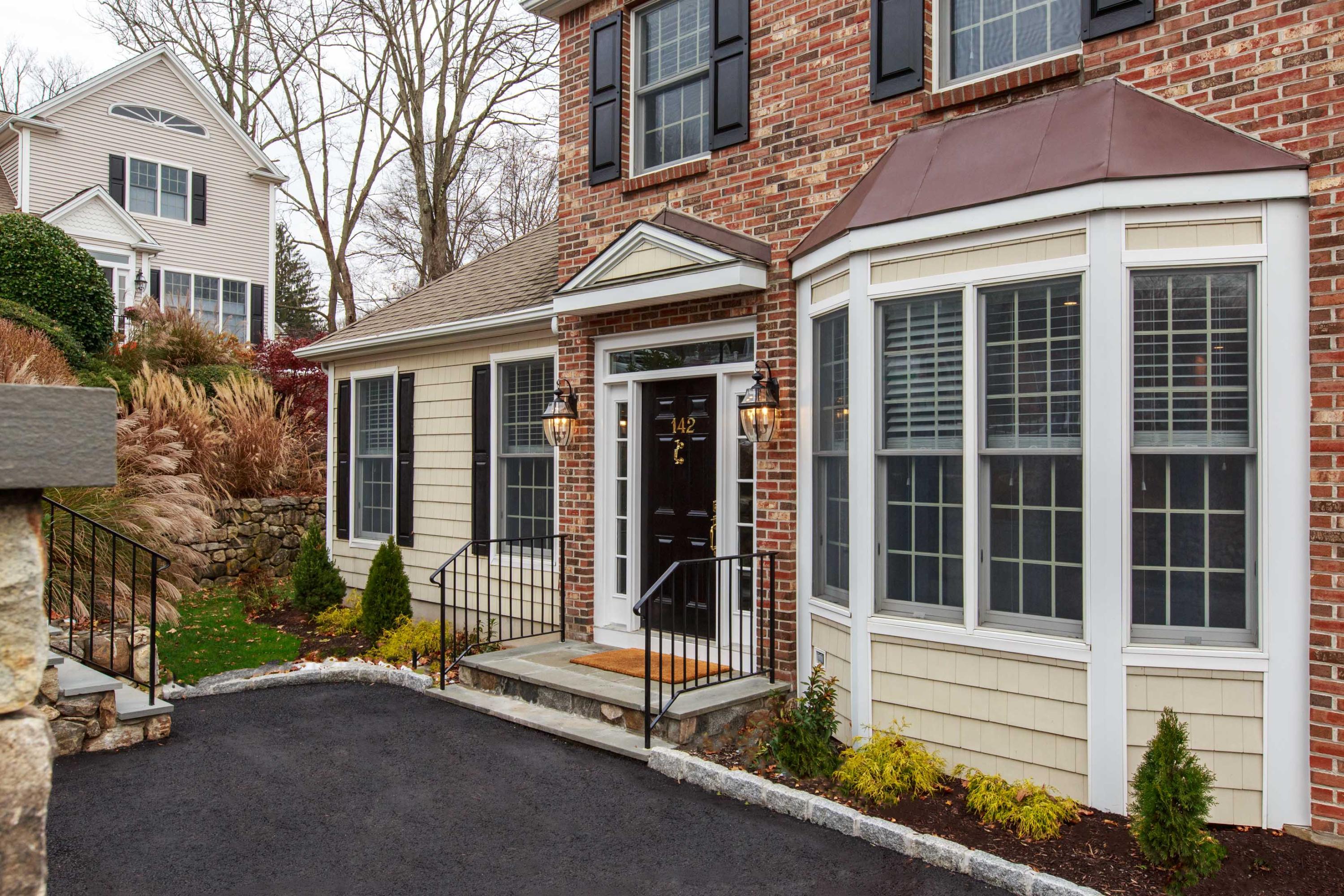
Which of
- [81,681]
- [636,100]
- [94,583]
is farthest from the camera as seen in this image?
[636,100]

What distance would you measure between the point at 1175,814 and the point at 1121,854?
0.41 m

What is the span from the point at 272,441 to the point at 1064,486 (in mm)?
10746

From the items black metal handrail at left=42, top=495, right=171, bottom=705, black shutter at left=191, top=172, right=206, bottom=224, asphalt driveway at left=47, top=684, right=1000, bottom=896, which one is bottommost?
asphalt driveway at left=47, top=684, right=1000, bottom=896

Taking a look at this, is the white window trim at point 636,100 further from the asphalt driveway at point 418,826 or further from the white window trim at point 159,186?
the white window trim at point 159,186

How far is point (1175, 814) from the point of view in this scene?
3725 millimetres

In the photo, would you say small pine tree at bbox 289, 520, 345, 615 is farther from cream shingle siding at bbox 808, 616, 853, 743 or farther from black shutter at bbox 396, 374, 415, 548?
cream shingle siding at bbox 808, 616, 853, 743

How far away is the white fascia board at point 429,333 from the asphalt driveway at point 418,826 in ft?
11.5

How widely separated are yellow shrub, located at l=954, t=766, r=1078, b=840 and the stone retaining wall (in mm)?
8888

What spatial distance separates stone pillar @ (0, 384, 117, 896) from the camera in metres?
1.61

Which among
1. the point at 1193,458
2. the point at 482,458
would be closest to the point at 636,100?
the point at 482,458

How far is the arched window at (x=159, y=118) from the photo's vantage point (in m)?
20.5

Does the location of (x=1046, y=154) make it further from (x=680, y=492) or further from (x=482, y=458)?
(x=482, y=458)

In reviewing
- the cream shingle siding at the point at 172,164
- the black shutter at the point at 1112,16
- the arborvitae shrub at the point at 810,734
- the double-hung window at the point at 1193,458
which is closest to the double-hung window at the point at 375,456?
the arborvitae shrub at the point at 810,734

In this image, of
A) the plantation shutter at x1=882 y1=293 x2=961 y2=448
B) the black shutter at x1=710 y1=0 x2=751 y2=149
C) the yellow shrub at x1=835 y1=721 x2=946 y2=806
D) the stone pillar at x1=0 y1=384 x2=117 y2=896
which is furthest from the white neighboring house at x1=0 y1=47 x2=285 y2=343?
the stone pillar at x1=0 y1=384 x2=117 y2=896
